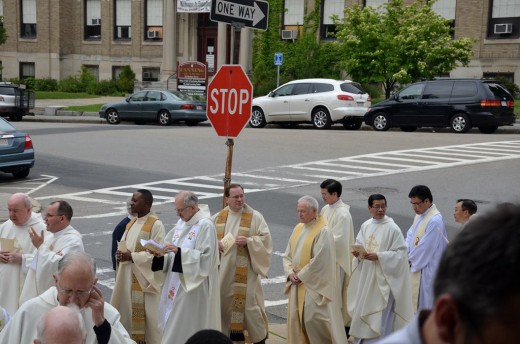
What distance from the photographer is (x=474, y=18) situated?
3822 cm

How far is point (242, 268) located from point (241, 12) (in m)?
2.87

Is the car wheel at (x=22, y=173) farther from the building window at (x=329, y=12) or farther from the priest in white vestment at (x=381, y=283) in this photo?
the building window at (x=329, y=12)

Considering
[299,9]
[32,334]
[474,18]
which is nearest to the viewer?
[32,334]

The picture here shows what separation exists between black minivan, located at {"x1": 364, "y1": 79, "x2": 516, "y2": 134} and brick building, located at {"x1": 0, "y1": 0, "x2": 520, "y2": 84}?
12576 mm

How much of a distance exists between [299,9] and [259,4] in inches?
1390

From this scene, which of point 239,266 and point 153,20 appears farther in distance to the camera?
point 153,20

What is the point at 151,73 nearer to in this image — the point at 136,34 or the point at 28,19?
the point at 136,34

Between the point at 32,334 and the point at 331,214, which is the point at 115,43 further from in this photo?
the point at 32,334

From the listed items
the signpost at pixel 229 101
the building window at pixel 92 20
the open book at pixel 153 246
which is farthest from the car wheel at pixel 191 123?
the open book at pixel 153 246

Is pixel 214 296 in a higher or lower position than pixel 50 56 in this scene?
lower

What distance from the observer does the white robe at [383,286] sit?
801cm

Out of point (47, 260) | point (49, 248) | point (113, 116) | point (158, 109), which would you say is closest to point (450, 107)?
point (158, 109)

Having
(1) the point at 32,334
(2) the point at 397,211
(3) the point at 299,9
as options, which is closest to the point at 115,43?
(3) the point at 299,9

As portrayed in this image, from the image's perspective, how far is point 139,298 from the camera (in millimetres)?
7809
